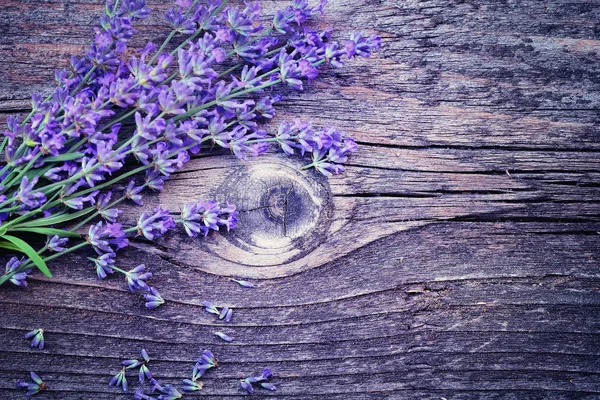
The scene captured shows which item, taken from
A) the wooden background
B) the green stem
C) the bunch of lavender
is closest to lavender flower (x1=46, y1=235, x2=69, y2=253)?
the bunch of lavender

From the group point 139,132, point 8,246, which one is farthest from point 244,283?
point 8,246

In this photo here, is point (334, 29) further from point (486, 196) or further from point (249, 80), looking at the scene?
point (486, 196)

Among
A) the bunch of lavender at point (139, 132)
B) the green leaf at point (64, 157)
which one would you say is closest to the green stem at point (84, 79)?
the bunch of lavender at point (139, 132)

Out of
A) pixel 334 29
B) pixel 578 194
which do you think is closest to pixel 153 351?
pixel 334 29

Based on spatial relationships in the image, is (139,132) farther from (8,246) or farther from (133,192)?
(8,246)

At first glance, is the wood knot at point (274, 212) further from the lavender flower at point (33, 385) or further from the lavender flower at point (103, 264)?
the lavender flower at point (33, 385)

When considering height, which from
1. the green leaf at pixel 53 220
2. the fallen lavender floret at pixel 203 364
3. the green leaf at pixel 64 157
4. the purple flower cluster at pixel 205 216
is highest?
the green leaf at pixel 64 157

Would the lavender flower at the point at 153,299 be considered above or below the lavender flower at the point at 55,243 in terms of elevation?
below
